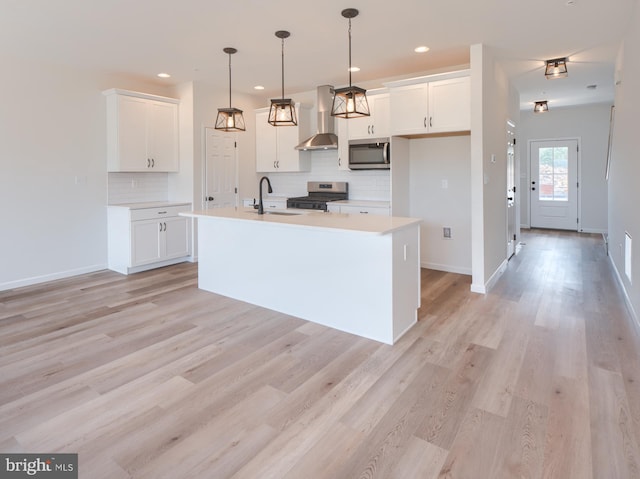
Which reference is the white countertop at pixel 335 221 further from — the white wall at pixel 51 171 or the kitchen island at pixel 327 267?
the white wall at pixel 51 171

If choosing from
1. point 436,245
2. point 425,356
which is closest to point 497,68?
point 436,245

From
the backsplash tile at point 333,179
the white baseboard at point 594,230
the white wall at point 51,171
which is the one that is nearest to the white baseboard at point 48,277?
the white wall at point 51,171

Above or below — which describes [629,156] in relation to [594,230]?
above

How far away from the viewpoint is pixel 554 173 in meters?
9.05

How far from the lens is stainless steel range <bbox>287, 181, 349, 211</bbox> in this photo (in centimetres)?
591

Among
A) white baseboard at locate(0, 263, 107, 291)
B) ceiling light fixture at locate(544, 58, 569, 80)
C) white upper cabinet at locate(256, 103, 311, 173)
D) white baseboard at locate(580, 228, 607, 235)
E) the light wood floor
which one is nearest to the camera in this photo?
the light wood floor

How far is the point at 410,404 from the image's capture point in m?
2.27

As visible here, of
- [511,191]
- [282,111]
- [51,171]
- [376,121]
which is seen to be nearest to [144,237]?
[51,171]

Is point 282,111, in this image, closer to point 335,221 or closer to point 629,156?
point 335,221

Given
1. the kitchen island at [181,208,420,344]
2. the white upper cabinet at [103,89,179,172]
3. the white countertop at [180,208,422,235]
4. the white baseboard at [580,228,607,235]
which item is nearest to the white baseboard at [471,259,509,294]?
the kitchen island at [181,208,420,344]

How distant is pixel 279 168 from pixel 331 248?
351 centimetres

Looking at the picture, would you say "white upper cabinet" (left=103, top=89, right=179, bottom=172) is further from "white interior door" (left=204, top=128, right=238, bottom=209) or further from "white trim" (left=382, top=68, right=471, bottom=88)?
"white trim" (left=382, top=68, right=471, bottom=88)

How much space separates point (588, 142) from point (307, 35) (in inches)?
287

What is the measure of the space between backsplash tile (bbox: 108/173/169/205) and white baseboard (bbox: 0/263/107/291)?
91 centimetres
